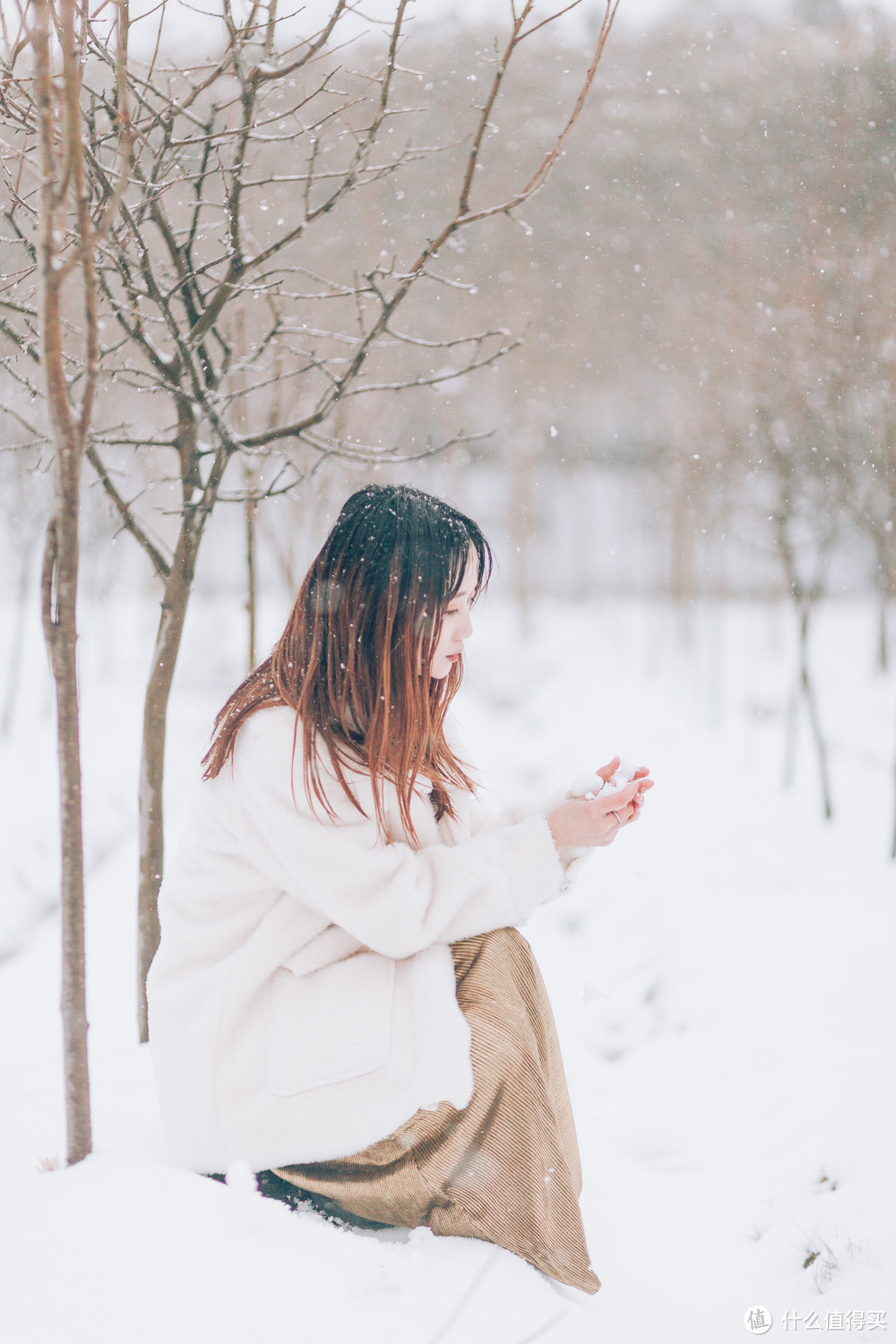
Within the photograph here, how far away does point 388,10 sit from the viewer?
1861 millimetres

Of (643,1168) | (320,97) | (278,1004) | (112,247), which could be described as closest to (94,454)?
(112,247)

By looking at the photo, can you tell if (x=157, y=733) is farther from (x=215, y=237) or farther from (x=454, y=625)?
(x=215, y=237)

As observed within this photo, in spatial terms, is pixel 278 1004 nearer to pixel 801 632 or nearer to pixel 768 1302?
pixel 768 1302

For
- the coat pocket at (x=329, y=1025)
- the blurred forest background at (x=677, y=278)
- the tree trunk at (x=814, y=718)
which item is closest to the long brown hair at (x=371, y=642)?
the coat pocket at (x=329, y=1025)

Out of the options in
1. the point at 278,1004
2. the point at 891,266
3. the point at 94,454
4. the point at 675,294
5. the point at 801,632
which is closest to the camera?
the point at 278,1004

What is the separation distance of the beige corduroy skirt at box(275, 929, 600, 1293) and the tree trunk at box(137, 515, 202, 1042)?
0.96 metres

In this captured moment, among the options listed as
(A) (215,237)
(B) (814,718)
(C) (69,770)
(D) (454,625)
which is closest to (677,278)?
(B) (814,718)

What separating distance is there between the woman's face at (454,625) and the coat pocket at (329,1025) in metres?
0.55

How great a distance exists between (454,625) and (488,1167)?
0.94 m

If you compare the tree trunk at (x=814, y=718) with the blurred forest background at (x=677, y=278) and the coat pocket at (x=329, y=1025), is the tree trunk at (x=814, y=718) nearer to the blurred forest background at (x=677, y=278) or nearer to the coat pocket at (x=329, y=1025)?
the blurred forest background at (x=677, y=278)

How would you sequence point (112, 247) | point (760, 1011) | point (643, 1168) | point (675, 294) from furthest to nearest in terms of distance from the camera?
point (675, 294) < point (760, 1011) < point (643, 1168) < point (112, 247)

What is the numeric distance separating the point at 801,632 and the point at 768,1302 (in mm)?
4475

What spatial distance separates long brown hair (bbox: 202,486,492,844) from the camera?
5.03ft

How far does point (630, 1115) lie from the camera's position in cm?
269
